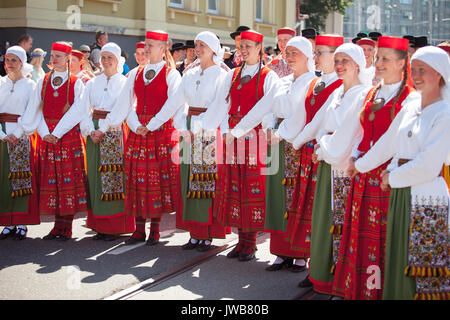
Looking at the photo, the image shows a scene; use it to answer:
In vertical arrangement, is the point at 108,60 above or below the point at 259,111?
above

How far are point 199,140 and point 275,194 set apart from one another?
1043 mm

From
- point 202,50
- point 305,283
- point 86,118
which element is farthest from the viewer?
point 86,118

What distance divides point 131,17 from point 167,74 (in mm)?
9674

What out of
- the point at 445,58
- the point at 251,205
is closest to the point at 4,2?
the point at 251,205

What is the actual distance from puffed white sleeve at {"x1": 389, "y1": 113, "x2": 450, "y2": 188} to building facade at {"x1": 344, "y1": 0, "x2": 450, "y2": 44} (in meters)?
57.4

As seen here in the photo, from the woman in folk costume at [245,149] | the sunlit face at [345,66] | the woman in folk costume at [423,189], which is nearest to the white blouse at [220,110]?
the woman in folk costume at [245,149]

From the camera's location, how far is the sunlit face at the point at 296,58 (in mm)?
5488

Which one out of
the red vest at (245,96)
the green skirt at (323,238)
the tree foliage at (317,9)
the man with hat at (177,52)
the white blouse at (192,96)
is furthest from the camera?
the tree foliage at (317,9)

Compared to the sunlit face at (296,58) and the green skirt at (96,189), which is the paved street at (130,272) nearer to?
the green skirt at (96,189)

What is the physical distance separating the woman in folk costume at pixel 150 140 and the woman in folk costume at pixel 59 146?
0.41 m

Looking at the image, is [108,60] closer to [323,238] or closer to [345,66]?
[345,66]

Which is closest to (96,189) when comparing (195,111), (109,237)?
(109,237)

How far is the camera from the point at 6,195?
6914 millimetres

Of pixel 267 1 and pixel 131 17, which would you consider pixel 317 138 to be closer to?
pixel 131 17
